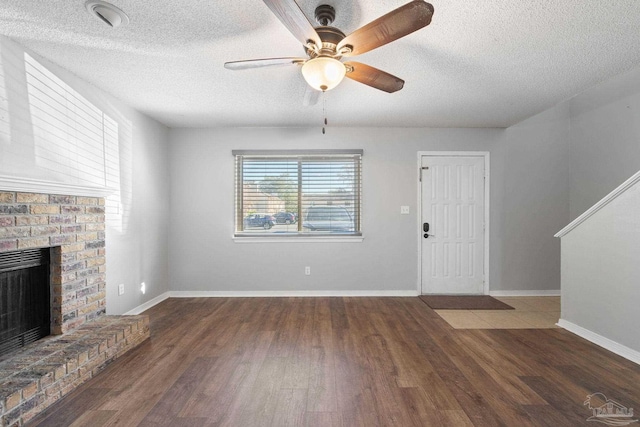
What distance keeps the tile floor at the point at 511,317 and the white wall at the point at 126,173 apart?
11.7ft

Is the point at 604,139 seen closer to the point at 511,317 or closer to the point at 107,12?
the point at 511,317

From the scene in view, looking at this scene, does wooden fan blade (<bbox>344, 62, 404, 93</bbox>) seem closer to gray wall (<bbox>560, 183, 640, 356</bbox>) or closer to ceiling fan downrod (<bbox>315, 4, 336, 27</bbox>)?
ceiling fan downrod (<bbox>315, 4, 336, 27</bbox>)

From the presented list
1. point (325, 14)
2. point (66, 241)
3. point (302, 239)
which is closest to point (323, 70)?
point (325, 14)

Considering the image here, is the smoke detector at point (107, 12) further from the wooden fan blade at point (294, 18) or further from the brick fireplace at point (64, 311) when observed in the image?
the brick fireplace at point (64, 311)

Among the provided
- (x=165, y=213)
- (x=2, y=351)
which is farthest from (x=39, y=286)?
(x=165, y=213)

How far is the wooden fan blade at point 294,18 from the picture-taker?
4.52 ft

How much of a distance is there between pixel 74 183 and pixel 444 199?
428 centimetres

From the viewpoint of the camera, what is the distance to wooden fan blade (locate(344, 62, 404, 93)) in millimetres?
2049

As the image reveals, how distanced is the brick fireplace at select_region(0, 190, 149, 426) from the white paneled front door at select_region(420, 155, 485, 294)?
3.67m

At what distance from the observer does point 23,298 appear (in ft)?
7.69

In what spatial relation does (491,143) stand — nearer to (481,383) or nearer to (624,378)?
(624,378)

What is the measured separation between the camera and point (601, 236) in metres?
2.81

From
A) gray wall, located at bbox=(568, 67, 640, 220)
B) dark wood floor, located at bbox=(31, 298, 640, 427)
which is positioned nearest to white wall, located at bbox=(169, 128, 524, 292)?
dark wood floor, located at bbox=(31, 298, 640, 427)

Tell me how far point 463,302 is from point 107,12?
14.8 feet
